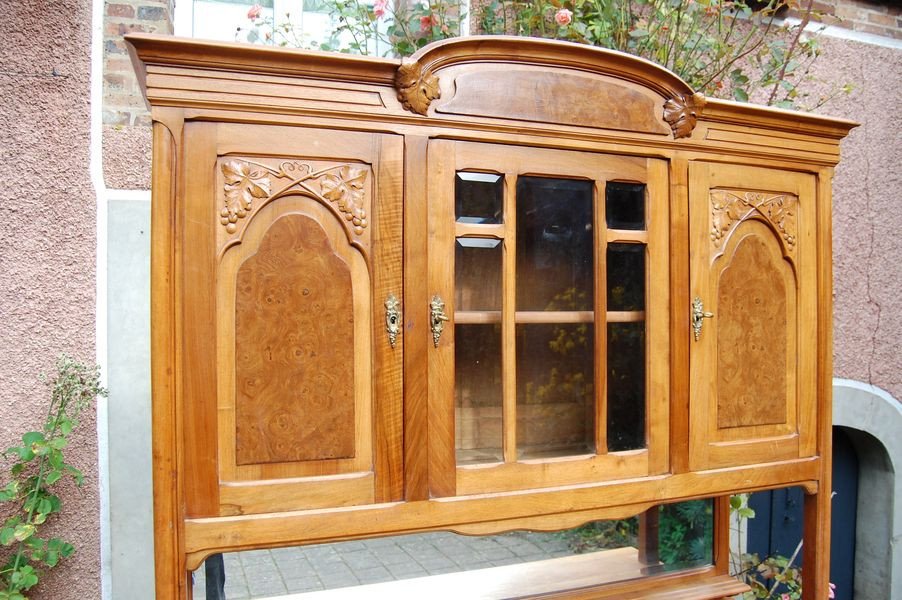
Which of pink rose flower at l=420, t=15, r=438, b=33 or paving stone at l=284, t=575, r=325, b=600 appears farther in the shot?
pink rose flower at l=420, t=15, r=438, b=33

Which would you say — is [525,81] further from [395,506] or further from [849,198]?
[849,198]

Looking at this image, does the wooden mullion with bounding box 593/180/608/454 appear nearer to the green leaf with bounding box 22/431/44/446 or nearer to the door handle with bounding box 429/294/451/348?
the door handle with bounding box 429/294/451/348

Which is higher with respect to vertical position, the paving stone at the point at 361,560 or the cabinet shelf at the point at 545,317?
the cabinet shelf at the point at 545,317

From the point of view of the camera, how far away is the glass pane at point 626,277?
1577 mm

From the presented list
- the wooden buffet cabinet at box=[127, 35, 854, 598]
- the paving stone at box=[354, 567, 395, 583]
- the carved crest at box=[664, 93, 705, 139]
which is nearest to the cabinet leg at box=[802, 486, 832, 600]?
the wooden buffet cabinet at box=[127, 35, 854, 598]

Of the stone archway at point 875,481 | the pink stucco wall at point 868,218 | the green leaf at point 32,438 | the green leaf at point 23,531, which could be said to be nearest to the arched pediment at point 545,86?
the green leaf at point 32,438

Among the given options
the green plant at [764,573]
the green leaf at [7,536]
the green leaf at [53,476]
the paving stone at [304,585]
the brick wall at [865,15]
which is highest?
the brick wall at [865,15]

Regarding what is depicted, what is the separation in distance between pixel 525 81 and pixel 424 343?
2.08 ft

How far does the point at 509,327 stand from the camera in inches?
58.6

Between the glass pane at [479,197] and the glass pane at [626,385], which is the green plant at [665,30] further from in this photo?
the glass pane at [626,385]

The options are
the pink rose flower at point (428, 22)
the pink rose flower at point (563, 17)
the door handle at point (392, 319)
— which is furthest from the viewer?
the pink rose flower at point (428, 22)

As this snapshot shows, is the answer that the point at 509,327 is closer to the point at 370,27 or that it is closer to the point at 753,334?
the point at 753,334

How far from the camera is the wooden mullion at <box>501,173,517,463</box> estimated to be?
147 centimetres

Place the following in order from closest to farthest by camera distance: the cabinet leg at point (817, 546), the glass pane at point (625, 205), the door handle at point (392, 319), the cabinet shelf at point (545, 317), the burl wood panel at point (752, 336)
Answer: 1. the door handle at point (392, 319)
2. the cabinet shelf at point (545, 317)
3. the glass pane at point (625, 205)
4. the burl wood panel at point (752, 336)
5. the cabinet leg at point (817, 546)
